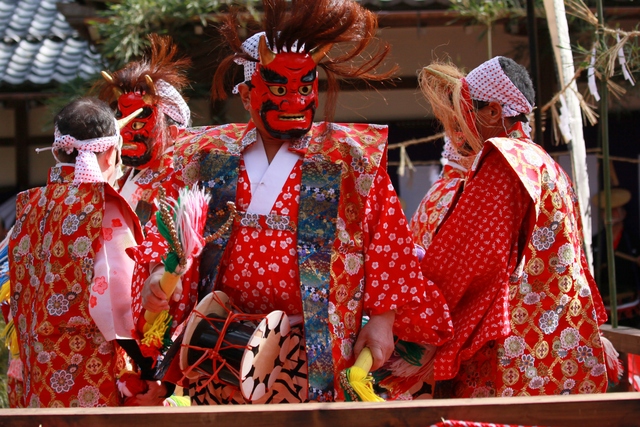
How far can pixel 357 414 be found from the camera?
204cm

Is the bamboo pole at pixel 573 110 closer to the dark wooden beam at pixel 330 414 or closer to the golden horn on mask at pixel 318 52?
the golden horn on mask at pixel 318 52

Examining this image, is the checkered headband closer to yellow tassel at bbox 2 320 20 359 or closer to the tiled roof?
yellow tassel at bbox 2 320 20 359

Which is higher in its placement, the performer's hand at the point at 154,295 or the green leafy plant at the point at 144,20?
the green leafy plant at the point at 144,20

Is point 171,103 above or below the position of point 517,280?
above

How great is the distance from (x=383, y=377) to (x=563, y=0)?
2459mm

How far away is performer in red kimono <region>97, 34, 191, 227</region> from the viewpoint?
4355mm

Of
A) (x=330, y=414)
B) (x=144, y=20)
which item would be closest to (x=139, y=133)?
(x=144, y=20)

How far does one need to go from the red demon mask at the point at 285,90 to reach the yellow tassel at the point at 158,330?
2.29ft

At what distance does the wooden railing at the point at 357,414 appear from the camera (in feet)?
6.64

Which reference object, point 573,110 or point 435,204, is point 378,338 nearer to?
point 435,204

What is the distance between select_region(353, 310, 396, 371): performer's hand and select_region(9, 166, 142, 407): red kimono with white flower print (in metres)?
0.99

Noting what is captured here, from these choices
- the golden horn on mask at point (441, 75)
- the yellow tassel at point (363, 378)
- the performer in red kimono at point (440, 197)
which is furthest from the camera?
the performer in red kimono at point (440, 197)

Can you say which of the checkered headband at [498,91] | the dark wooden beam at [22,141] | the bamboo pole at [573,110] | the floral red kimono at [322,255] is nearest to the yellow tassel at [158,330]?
the floral red kimono at [322,255]

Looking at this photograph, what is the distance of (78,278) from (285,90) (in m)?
1.03
